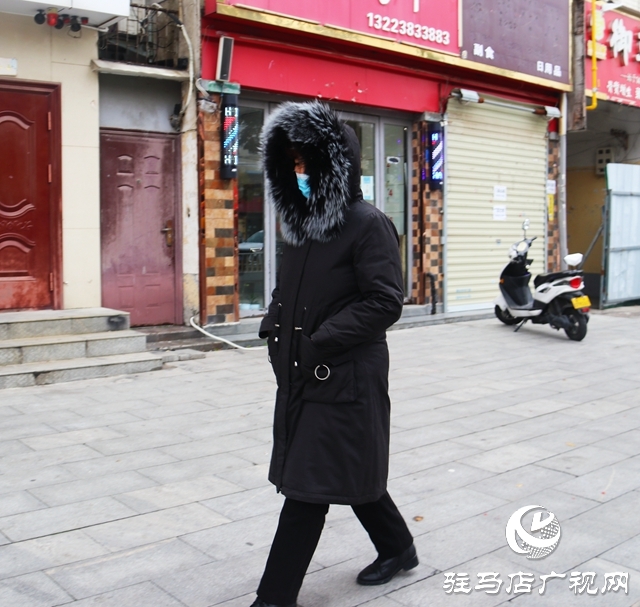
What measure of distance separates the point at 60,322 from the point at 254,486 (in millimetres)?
4393

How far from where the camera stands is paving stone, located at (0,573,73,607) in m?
3.20

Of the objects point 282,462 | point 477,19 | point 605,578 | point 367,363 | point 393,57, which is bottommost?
point 605,578

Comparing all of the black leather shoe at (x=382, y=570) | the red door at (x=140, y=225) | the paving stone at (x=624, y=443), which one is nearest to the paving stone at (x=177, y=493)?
the black leather shoe at (x=382, y=570)

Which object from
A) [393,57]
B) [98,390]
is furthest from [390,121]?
[98,390]

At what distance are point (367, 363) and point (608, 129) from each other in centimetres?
1665

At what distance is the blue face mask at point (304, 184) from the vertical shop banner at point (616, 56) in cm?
1335

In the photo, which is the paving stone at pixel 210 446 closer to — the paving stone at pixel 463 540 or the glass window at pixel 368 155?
the paving stone at pixel 463 540

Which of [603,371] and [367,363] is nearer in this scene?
[367,363]

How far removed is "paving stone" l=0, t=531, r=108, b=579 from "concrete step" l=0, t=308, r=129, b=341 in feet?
14.8

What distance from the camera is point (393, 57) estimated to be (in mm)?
11719

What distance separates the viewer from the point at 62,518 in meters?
4.18

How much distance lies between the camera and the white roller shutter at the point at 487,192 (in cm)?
1299

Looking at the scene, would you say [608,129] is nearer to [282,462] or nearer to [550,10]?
[550,10]

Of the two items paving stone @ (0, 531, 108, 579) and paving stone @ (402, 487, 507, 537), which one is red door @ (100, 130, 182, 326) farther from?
paving stone @ (402, 487, 507, 537)
